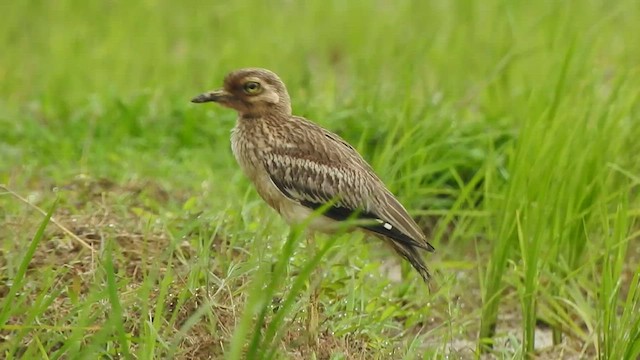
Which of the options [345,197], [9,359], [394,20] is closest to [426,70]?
[394,20]

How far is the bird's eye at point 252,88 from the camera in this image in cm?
565

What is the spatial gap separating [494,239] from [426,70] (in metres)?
2.38

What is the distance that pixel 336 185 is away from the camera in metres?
5.45

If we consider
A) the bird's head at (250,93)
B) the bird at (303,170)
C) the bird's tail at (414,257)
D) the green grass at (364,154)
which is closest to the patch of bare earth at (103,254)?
the green grass at (364,154)

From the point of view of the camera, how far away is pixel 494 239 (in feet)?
19.8

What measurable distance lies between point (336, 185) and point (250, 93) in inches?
20.9

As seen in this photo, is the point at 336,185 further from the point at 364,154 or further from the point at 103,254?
the point at 364,154

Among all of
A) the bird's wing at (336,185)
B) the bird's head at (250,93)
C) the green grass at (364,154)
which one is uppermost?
the bird's head at (250,93)

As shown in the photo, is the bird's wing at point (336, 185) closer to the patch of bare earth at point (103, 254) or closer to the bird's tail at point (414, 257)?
the bird's tail at point (414, 257)

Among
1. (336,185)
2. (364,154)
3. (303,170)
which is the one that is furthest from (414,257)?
(364,154)

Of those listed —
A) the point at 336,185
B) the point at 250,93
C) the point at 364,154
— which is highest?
the point at 250,93

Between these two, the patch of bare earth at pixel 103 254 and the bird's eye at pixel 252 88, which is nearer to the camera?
the patch of bare earth at pixel 103 254

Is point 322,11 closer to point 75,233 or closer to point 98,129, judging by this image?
point 98,129

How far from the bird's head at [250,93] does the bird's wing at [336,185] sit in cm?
23
